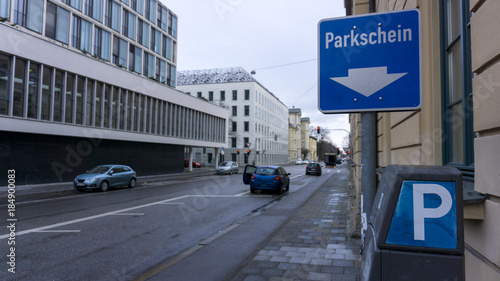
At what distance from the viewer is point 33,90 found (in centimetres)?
1964

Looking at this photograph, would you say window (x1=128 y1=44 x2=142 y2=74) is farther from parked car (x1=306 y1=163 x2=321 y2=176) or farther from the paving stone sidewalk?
the paving stone sidewalk

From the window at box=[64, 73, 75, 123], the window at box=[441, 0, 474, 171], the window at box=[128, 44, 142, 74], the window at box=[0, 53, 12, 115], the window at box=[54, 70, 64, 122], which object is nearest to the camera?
the window at box=[441, 0, 474, 171]

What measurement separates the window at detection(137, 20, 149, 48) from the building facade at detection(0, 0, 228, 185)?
0.33ft

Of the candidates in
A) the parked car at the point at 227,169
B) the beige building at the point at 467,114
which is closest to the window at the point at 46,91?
the parked car at the point at 227,169

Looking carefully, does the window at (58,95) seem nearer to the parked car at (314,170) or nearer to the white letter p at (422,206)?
the white letter p at (422,206)

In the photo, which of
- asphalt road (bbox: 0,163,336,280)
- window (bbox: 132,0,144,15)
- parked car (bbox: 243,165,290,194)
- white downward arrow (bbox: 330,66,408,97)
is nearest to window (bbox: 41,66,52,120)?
asphalt road (bbox: 0,163,336,280)

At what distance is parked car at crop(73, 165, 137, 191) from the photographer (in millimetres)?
16812

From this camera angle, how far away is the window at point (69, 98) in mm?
22094

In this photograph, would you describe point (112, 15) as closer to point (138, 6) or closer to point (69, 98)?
point (138, 6)

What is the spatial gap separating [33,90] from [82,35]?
7.72 meters

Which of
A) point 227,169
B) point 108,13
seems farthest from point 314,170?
point 108,13

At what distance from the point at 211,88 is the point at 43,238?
6233 cm

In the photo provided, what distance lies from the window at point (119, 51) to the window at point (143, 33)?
2792mm

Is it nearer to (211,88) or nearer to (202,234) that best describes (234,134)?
(211,88)
